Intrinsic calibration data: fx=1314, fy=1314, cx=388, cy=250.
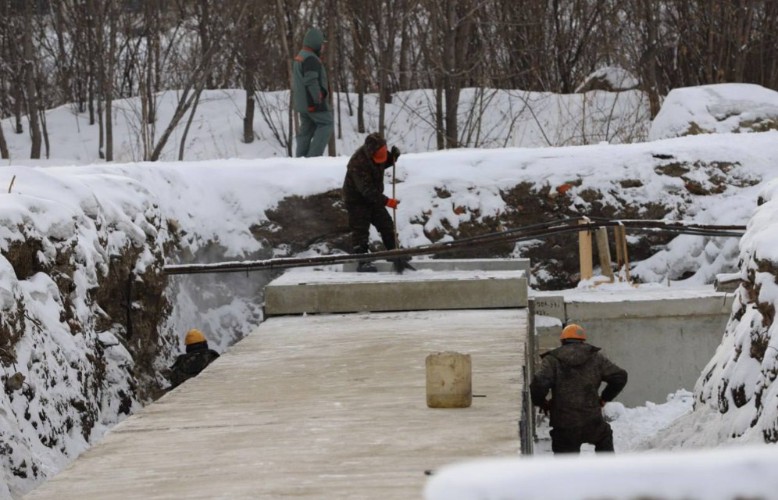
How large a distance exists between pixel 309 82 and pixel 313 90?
103 mm

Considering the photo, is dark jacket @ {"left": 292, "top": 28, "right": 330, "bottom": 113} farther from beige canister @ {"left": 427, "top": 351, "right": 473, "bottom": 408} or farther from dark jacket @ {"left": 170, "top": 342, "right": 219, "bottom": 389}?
beige canister @ {"left": 427, "top": 351, "right": 473, "bottom": 408}

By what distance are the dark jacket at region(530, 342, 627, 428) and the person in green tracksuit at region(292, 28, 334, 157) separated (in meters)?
7.68

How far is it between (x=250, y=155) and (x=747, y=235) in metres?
15.2

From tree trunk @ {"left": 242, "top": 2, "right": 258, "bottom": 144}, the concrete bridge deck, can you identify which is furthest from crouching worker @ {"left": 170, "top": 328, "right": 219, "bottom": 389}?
tree trunk @ {"left": 242, "top": 2, "right": 258, "bottom": 144}

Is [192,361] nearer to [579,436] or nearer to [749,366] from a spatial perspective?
[579,436]

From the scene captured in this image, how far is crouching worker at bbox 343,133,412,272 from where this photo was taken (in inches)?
476

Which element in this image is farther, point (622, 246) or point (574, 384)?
point (622, 246)

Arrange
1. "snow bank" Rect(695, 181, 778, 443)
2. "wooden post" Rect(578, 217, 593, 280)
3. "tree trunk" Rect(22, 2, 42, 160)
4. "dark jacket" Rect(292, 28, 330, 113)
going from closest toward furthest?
"snow bank" Rect(695, 181, 778, 443), "wooden post" Rect(578, 217, 593, 280), "dark jacket" Rect(292, 28, 330, 113), "tree trunk" Rect(22, 2, 42, 160)

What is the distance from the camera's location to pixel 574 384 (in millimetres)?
8203

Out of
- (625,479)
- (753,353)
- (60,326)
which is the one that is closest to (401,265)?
(60,326)

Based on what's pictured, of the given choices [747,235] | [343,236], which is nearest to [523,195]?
[343,236]

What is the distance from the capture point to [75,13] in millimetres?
24656

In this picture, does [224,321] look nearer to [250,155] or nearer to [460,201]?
[460,201]

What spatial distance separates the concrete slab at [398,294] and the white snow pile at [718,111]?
22.4 ft
